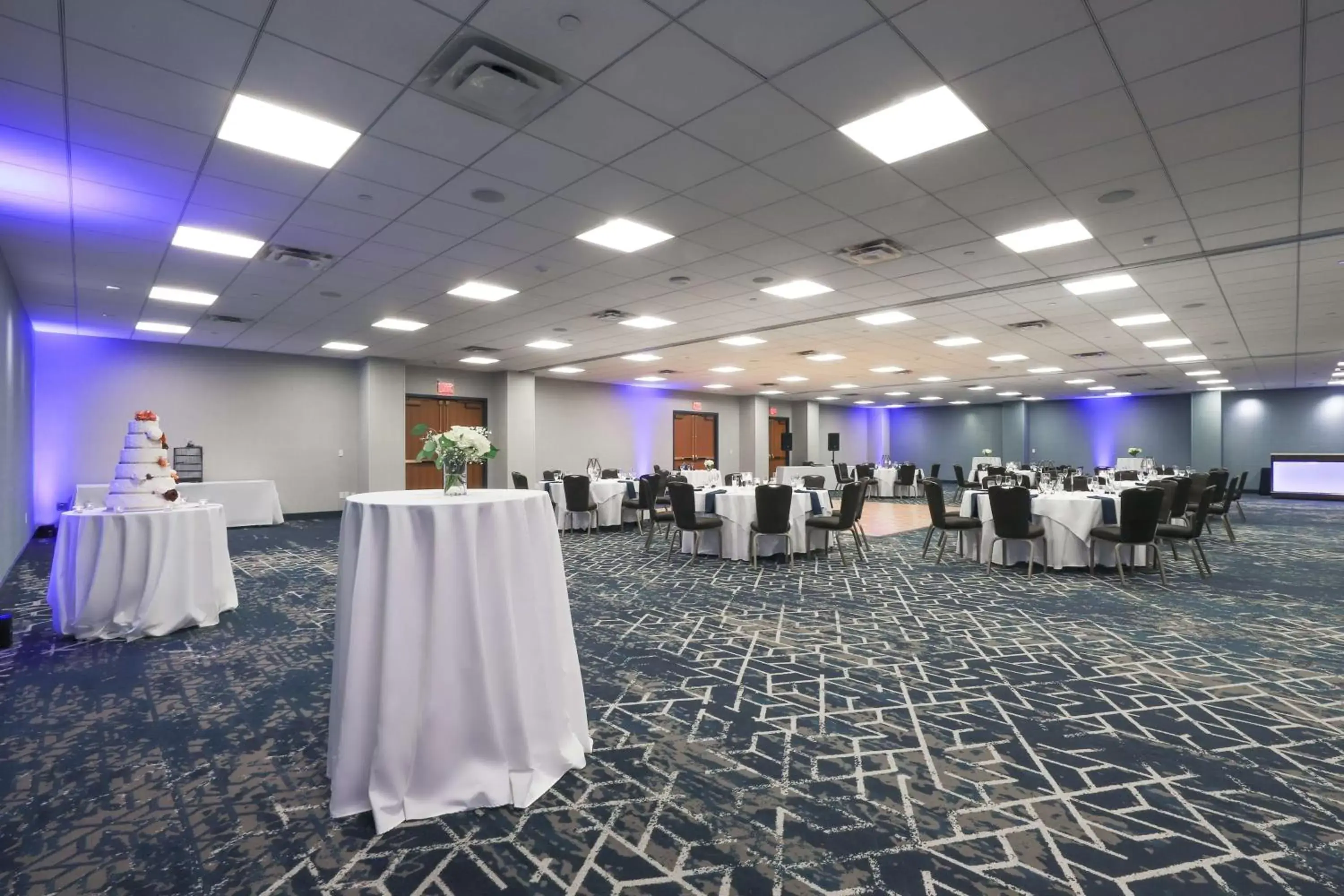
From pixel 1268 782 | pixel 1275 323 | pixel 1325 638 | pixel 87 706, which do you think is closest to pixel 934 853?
pixel 1268 782

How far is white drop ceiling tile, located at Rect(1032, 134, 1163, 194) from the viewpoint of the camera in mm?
3850

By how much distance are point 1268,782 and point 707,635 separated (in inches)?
111

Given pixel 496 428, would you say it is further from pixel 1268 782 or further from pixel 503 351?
pixel 1268 782

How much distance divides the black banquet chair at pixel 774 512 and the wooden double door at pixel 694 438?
36.0ft

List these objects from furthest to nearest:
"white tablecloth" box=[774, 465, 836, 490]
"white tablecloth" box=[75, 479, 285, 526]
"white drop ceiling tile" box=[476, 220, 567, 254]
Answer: "white tablecloth" box=[774, 465, 836, 490] → "white tablecloth" box=[75, 479, 285, 526] → "white drop ceiling tile" box=[476, 220, 567, 254]

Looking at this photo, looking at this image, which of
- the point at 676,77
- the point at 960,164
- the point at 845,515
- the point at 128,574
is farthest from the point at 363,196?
the point at 845,515

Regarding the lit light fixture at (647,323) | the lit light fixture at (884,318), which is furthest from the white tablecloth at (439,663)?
the lit light fixture at (884,318)

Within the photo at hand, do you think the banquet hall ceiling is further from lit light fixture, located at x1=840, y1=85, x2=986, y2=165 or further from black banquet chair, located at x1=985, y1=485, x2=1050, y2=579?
black banquet chair, located at x1=985, y1=485, x2=1050, y2=579

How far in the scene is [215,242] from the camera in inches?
218

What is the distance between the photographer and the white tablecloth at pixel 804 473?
17266mm

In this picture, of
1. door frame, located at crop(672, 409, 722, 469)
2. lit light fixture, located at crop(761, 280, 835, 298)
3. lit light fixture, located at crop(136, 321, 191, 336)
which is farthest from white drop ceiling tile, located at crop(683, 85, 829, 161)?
door frame, located at crop(672, 409, 722, 469)

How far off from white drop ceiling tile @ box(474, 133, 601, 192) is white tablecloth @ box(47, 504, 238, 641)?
333 centimetres

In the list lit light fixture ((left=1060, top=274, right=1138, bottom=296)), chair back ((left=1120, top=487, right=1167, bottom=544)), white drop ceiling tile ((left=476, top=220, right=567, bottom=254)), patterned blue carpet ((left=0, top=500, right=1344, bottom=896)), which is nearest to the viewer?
patterned blue carpet ((left=0, top=500, right=1344, bottom=896))

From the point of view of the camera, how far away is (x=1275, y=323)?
9.06 m
